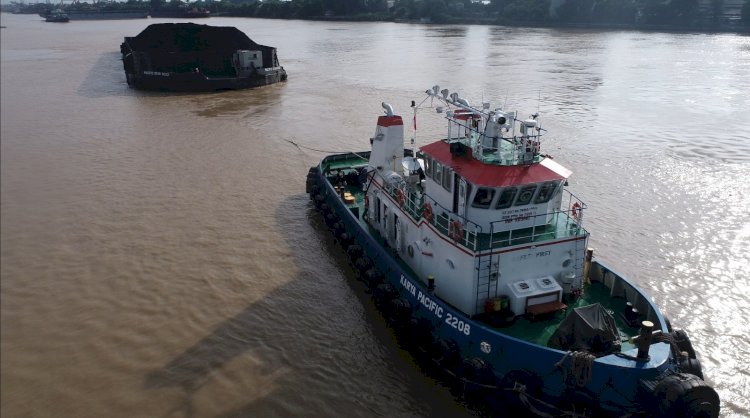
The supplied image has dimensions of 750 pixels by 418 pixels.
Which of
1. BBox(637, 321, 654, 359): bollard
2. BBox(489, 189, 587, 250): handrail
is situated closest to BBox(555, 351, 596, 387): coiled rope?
BBox(637, 321, 654, 359): bollard

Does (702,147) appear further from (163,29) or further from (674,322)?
(163,29)

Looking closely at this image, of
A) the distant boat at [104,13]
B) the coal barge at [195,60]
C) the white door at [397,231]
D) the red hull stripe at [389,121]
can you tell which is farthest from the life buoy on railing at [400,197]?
the distant boat at [104,13]

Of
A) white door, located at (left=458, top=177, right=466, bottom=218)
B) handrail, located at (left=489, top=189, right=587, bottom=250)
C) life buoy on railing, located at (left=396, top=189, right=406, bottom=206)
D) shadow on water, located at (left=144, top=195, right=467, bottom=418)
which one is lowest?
shadow on water, located at (left=144, top=195, right=467, bottom=418)

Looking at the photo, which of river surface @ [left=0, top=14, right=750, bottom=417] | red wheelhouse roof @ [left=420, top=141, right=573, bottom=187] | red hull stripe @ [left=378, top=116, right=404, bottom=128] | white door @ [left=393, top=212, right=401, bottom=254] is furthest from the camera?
red hull stripe @ [left=378, top=116, right=404, bottom=128]

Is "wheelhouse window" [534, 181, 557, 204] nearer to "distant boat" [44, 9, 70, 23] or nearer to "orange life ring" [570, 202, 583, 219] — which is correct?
"orange life ring" [570, 202, 583, 219]

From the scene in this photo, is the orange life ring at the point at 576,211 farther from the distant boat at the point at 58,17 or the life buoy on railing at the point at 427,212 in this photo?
the distant boat at the point at 58,17

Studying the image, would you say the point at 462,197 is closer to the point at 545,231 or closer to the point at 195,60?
the point at 545,231

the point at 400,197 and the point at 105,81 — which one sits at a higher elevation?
the point at 105,81

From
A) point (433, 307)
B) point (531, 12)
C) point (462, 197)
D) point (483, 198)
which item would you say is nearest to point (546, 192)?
point (483, 198)

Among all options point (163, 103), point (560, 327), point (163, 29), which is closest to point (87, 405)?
point (560, 327)
